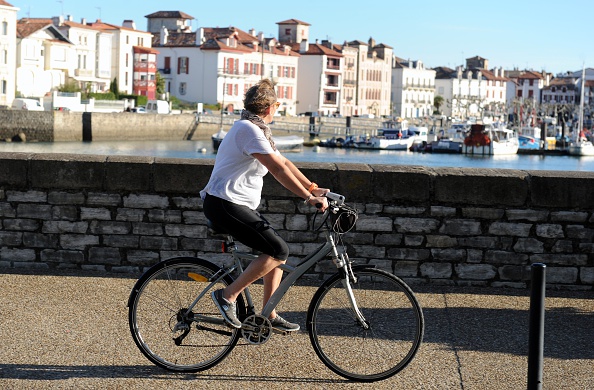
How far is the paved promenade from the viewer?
5.70m

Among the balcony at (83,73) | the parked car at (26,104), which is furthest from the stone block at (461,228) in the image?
the balcony at (83,73)

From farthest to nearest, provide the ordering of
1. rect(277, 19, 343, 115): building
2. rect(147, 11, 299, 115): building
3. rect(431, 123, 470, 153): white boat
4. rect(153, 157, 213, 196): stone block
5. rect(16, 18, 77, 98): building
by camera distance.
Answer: rect(277, 19, 343, 115): building → rect(147, 11, 299, 115): building → rect(16, 18, 77, 98): building → rect(431, 123, 470, 153): white boat → rect(153, 157, 213, 196): stone block

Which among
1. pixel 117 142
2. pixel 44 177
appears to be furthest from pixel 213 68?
pixel 44 177

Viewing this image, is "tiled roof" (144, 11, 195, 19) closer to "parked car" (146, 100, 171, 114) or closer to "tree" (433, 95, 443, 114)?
"parked car" (146, 100, 171, 114)

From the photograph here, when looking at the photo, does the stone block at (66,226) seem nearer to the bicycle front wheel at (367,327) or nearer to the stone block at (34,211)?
the stone block at (34,211)

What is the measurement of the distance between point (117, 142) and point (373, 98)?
78.2 metres

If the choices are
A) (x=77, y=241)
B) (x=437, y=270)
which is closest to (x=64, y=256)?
(x=77, y=241)

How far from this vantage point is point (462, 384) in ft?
18.8

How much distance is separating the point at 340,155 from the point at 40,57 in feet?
115

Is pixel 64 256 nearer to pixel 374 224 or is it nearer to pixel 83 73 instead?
pixel 374 224

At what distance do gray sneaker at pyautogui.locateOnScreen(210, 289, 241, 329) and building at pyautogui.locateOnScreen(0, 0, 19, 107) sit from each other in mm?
89304

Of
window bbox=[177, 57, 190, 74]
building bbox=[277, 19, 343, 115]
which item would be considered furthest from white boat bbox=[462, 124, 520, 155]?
building bbox=[277, 19, 343, 115]

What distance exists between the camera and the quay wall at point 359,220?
28.1 ft

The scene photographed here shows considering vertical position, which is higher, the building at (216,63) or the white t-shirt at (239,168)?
the building at (216,63)
